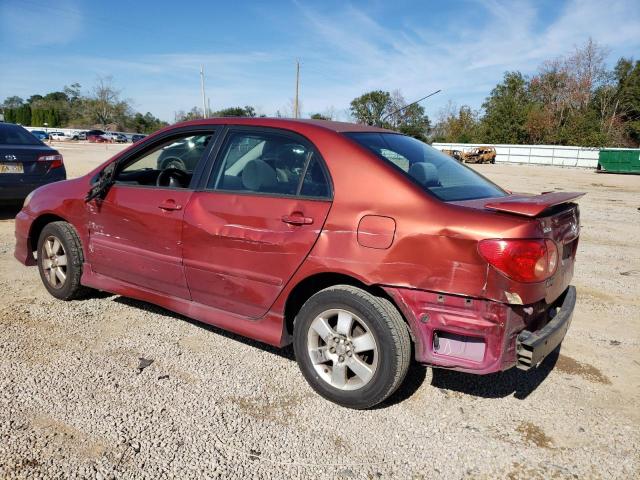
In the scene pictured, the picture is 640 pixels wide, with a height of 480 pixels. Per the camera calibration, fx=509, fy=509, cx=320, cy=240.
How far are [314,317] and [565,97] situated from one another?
67.4m

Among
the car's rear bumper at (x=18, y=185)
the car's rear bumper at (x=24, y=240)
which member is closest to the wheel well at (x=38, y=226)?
the car's rear bumper at (x=24, y=240)

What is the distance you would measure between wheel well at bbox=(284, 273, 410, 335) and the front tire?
0.06 metres

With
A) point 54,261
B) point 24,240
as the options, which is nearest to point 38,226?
point 24,240

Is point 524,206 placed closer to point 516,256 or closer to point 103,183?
point 516,256

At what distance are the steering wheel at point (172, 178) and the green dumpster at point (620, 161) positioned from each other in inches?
1484

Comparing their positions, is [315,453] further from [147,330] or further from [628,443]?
[147,330]

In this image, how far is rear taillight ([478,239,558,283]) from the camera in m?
2.48

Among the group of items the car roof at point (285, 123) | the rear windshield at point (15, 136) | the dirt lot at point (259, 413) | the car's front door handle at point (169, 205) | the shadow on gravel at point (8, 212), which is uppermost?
the car roof at point (285, 123)

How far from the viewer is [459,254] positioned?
255 cm

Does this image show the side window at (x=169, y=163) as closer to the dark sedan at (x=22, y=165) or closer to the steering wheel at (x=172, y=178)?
the steering wheel at (x=172, y=178)

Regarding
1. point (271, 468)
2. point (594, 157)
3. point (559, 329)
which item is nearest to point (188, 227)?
point (271, 468)

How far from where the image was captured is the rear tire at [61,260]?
14.0ft

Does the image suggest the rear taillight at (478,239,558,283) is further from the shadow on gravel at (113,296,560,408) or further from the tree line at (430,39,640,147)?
the tree line at (430,39,640,147)

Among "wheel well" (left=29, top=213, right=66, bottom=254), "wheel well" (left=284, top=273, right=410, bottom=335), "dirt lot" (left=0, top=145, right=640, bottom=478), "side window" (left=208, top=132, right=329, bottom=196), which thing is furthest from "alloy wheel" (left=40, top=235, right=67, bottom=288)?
"wheel well" (left=284, top=273, right=410, bottom=335)
